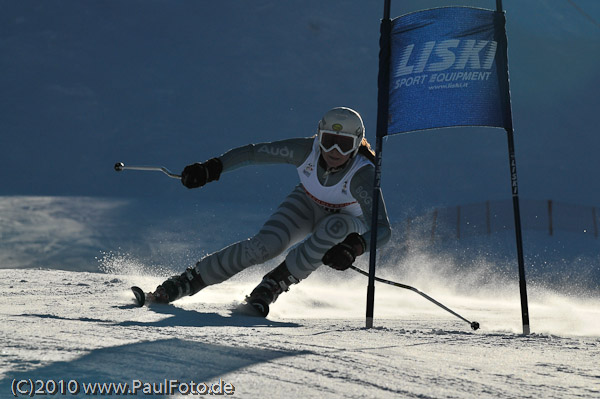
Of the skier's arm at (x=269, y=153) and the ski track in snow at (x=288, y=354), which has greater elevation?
the skier's arm at (x=269, y=153)

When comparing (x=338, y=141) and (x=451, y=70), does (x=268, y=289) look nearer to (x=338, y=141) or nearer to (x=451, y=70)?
(x=338, y=141)

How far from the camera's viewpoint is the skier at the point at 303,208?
5.49 metres

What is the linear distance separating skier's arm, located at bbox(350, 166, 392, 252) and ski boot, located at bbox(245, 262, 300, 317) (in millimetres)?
925

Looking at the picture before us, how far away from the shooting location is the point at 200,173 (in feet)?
19.1

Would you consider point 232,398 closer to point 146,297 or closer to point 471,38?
point 146,297

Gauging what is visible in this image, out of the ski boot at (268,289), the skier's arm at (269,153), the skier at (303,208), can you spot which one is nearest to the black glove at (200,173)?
the skier at (303,208)

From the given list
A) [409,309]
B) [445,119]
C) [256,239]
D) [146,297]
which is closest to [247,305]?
[256,239]

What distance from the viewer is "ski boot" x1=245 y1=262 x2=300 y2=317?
5.47 m

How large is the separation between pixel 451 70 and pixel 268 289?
8.24 feet

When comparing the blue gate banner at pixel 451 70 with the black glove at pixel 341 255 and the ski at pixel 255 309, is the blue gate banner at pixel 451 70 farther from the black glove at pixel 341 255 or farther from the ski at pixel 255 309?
the ski at pixel 255 309

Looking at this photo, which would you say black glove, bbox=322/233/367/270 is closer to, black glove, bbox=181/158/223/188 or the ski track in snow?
the ski track in snow

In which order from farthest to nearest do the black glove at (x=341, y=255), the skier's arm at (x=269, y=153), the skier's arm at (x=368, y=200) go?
the skier's arm at (x=269, y=153)
the skier's arm at (x=368, y=200)
the black glove at (x=341, y=255)

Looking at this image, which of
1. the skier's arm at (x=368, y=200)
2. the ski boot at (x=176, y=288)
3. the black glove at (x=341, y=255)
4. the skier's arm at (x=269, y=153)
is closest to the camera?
the black glove at (x=341, y=255)

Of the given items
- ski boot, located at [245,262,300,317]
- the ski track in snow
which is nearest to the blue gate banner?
ski boot, located at [245,262,300,317]
